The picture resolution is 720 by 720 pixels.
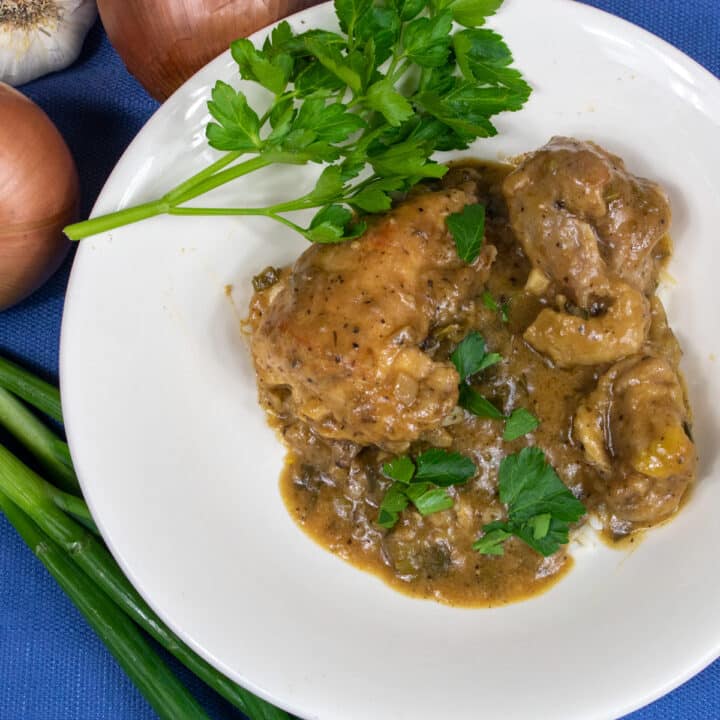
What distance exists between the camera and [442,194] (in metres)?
3.38

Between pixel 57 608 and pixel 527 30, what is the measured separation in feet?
9.94

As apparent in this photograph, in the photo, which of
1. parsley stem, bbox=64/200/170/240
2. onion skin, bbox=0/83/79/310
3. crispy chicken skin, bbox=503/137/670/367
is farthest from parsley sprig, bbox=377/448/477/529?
onion skin, bbox=0/83/79/310

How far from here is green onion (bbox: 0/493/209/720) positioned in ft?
12.3

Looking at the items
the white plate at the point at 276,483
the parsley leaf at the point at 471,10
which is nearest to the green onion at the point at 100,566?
the white plate at the point at 276,483

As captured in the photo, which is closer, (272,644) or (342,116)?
(342,116)

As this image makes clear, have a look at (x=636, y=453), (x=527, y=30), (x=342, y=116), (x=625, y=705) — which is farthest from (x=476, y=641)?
(x=527, y=30)

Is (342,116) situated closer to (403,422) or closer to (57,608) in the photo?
(403,422)

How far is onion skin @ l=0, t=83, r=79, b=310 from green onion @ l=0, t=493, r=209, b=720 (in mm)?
1135

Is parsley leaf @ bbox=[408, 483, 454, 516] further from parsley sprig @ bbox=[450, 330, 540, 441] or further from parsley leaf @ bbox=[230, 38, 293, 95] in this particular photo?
parsley leaf @ bbox=[230, 38, 293, 95]

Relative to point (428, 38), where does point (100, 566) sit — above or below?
below

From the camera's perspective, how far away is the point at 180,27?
3.67 metres

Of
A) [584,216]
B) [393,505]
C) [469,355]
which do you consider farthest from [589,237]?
[393,505]

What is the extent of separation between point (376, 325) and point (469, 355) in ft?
1.46

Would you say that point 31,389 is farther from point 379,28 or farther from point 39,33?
point 379,28
